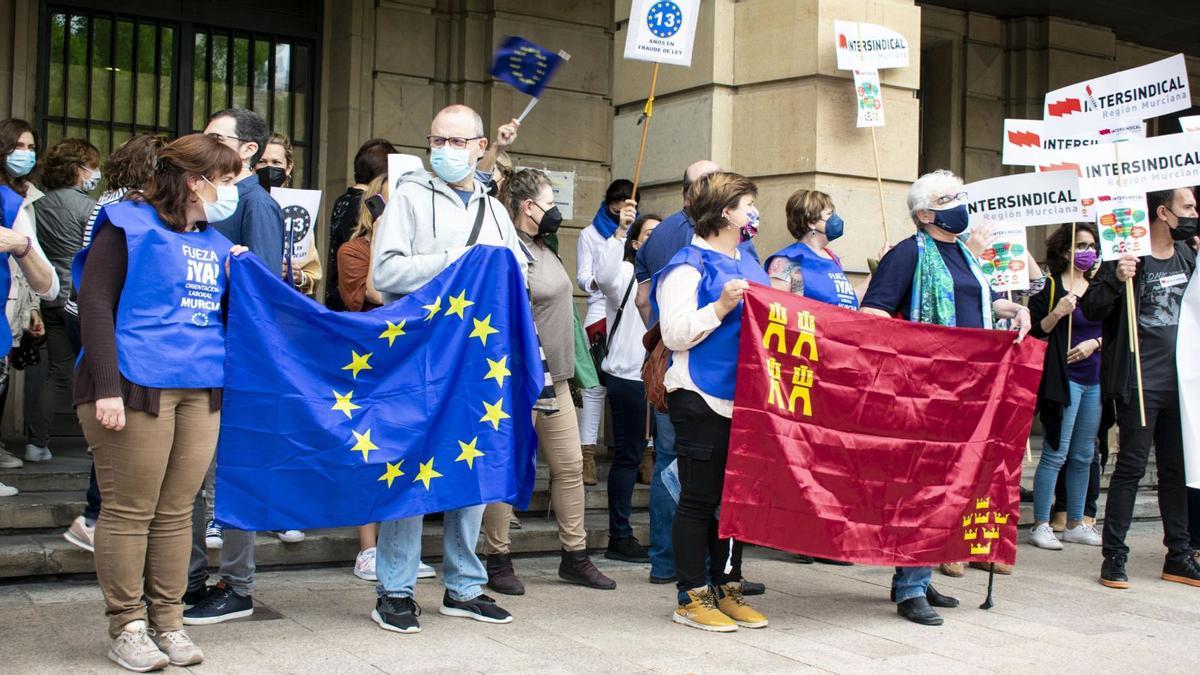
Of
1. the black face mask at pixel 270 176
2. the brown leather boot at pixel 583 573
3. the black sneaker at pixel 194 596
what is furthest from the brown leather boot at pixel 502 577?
the black face mask at pixel 270 176

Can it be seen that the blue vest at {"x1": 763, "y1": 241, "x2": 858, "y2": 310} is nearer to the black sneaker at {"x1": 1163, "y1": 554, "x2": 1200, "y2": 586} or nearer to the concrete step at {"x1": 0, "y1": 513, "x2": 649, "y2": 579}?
the concrete step at {"x1": 0, "y1": 513, "x2": 649, "y2": 579}

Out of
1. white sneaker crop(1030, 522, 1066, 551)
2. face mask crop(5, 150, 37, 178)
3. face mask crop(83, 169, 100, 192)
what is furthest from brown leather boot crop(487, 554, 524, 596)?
white sneaker crop(1030, 522, 1066, 551)

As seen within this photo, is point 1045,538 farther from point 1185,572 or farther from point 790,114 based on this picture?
point 790,114

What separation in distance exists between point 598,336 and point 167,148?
4.26m

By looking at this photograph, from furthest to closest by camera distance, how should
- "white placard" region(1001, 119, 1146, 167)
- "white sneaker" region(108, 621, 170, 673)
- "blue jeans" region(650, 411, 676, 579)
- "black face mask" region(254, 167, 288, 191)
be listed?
"white placard" region(1001, 119, 1146, 167) → "blue jeans" region(650, 411, 676, 579) → "black face mask" region(254, 167, 288, 191) → "white sneaker" region(108, 621, 170, 673)

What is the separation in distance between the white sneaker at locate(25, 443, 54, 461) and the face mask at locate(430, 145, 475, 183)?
12.1 ft

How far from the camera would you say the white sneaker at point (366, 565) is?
6535 millimetres

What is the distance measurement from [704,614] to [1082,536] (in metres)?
3.98

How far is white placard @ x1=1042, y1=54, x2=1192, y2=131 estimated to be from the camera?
8.05 metres

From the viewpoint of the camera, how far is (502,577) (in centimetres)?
645

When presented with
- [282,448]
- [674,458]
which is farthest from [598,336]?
[282,448]

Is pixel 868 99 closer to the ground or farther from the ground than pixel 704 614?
farther from the ground

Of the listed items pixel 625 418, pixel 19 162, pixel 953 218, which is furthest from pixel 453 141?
pixel 953 218

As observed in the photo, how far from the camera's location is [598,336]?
8.84 meters
